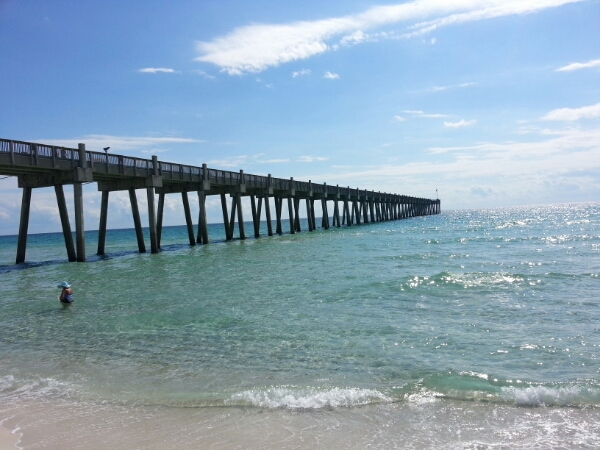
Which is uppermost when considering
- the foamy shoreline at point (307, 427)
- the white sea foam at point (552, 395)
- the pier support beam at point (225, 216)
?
the pier support beam at point (225, 216)

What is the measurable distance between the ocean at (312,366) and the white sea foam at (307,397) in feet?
0.08

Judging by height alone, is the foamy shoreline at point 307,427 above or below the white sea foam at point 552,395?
above

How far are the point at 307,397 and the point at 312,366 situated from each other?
1.31 m

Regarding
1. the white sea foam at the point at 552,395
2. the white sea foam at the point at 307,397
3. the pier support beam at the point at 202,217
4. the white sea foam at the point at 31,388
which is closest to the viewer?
the white sea foam at the point at 552,395

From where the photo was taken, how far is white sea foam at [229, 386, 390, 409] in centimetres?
571

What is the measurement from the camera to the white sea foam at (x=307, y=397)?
225 inches

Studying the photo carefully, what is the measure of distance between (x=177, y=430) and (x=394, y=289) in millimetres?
9484

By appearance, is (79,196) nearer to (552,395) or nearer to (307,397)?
(307,397)

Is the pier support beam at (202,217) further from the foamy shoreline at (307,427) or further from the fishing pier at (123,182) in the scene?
the foamy shoreline at (307,427)

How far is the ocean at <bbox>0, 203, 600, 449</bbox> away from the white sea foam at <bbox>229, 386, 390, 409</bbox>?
24 millimetres

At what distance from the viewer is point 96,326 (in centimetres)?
1070

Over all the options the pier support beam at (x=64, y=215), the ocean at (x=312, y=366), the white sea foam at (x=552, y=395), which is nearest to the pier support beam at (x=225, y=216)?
the pier support beam at (x=64, y=215)

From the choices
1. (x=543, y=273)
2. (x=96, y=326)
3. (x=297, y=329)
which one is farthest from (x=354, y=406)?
(x=543, y=273)

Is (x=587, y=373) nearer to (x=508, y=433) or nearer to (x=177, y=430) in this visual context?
(x=508, y=433)
